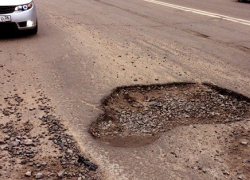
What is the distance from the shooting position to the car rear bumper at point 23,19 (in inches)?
318

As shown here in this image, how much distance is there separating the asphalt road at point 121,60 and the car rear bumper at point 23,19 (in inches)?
12.6

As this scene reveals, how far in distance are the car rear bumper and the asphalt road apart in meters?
0.32

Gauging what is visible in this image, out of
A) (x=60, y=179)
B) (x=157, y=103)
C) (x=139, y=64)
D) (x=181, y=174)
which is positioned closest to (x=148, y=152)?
(x=181, y=174)

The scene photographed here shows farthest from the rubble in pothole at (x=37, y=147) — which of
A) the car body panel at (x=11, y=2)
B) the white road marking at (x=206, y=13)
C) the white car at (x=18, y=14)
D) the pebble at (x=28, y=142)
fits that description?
the white road marking at (x=206, y=13)

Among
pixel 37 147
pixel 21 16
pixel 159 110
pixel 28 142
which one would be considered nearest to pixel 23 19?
pixel 21 16

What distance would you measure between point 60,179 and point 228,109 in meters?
2.74

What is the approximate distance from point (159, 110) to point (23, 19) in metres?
4.94

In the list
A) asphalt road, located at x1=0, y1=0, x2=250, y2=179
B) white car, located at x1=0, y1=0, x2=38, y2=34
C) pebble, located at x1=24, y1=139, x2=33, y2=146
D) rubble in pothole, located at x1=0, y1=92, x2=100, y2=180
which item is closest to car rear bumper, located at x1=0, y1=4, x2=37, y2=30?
white car, located at x1=0, y1=0, x2=38, y2=34

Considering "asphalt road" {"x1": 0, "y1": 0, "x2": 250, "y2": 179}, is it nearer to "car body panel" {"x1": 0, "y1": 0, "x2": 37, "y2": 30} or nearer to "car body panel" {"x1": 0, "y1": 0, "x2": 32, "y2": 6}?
"car body panel" {"x1": 0, "y1": 0, "x2": 37, "y2": 30}

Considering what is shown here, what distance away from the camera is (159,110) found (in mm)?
4773

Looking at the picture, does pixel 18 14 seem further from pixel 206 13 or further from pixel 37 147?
pixel 206 13

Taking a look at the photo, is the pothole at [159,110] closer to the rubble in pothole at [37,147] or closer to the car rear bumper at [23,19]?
the rubble in pothole at [37,147]

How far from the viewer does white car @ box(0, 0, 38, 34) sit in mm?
7984

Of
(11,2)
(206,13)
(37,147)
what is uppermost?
(11,2)
